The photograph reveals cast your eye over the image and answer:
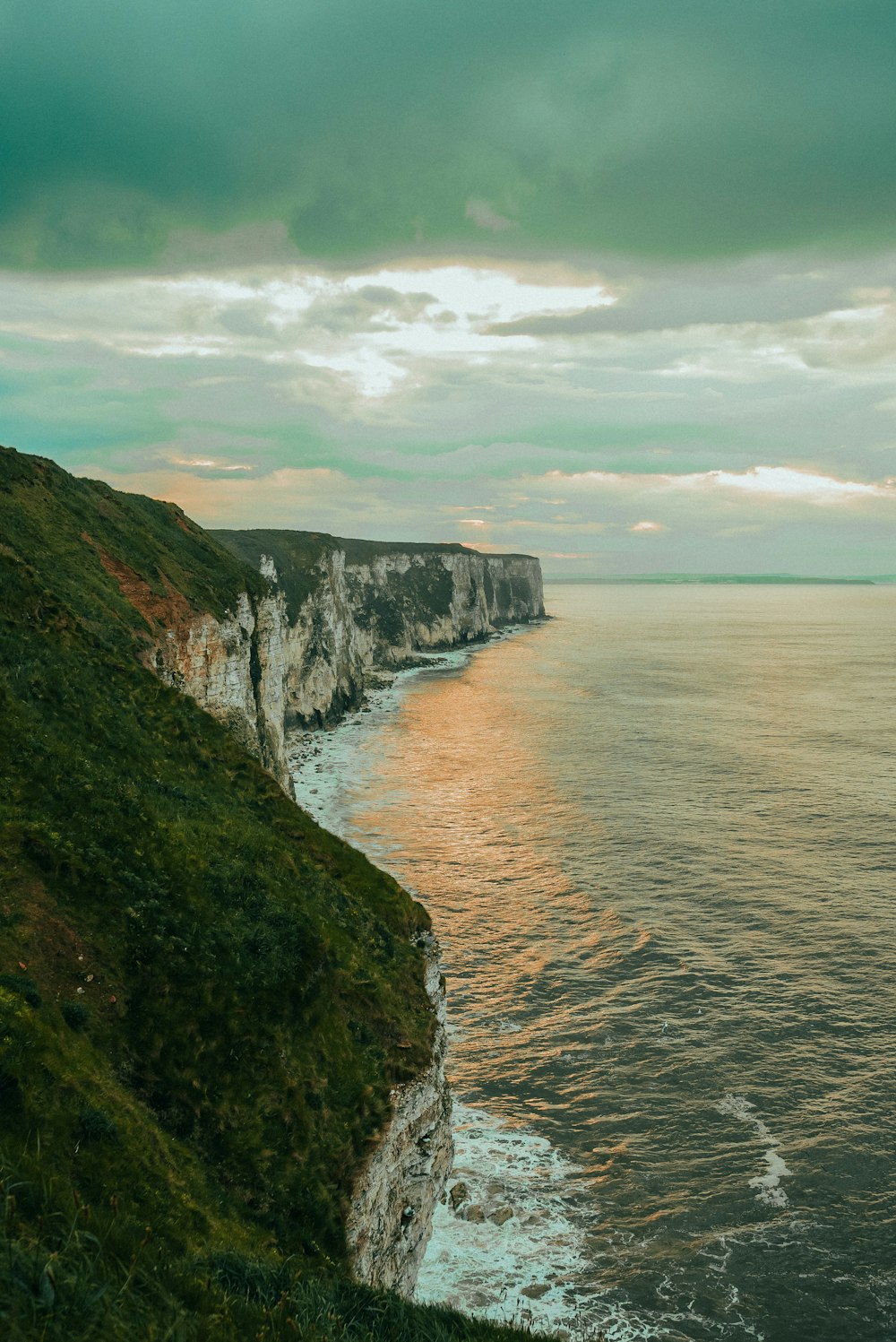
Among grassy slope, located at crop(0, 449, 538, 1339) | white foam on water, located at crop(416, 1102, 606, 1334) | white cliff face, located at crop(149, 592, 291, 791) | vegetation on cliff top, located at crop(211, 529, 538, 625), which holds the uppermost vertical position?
vegetation on cliff top, located at crop(211, 529, 538, 625)

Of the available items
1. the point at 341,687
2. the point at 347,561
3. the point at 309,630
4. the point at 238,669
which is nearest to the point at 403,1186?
the point at 238,669

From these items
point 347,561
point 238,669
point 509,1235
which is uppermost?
point 347,561

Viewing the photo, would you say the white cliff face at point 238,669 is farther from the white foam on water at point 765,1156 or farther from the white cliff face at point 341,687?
the white foam on water at point 765,1156

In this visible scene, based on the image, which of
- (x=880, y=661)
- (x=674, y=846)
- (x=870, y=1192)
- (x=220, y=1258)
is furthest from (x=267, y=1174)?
(x=880, y=661)

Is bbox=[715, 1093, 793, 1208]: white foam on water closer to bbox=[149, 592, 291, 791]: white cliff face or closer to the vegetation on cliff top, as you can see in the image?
bbox=[149, 592, 291, 791]: white cliff face

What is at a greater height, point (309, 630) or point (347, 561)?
point (347, 561)

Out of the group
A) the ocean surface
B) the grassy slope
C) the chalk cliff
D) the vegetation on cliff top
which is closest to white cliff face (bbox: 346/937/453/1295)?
the grassy slope

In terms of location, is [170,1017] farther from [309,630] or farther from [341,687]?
[341,687]
